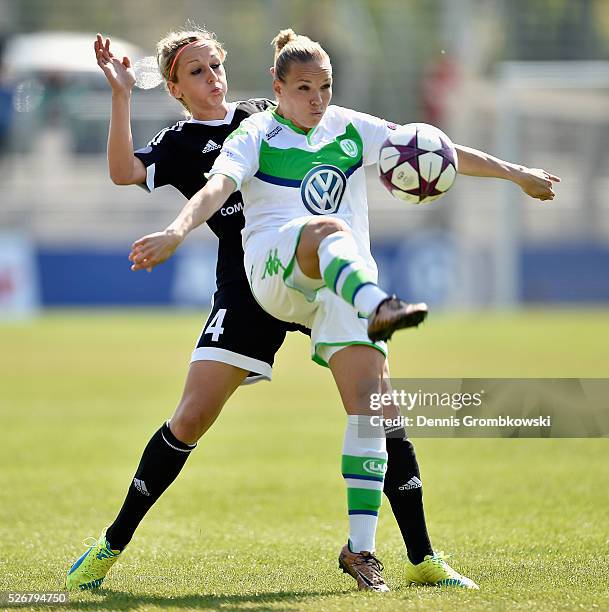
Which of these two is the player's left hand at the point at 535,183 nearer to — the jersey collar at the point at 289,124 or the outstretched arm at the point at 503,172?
the outstretched arm at the point at 503,172

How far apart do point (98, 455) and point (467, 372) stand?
209 inches

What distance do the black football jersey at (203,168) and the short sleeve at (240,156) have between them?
518 mm

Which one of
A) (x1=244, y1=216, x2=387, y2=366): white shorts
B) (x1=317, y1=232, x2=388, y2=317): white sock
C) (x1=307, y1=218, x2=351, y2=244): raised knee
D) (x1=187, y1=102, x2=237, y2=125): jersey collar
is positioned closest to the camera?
(x1=317, y1=232, x2=388, y2=317): white sock

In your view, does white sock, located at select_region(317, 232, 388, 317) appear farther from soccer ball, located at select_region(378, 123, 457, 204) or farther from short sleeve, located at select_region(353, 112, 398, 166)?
short sleeve, located at select_region(353, 112, 398, 166)

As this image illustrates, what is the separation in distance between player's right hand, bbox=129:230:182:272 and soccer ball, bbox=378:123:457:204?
3.66 feet

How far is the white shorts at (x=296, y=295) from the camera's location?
4.82 metres

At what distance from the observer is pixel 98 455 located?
9.29 metres

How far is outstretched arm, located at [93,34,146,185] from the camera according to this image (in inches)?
204

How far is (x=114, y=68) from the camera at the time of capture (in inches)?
209

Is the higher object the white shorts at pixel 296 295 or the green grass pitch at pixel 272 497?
the white shorts at pixel 296 295

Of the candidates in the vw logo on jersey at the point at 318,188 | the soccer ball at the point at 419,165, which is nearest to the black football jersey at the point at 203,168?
the vw logo on jersey at the point at 318,188

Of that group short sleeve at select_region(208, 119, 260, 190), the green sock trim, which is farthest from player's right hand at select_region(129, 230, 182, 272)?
the green sock trim

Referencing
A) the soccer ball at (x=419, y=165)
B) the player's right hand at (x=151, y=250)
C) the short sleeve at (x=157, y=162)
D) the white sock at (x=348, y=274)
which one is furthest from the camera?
the short sleeve at (x=157, y=162)

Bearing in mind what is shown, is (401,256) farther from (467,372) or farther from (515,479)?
(515,479)
